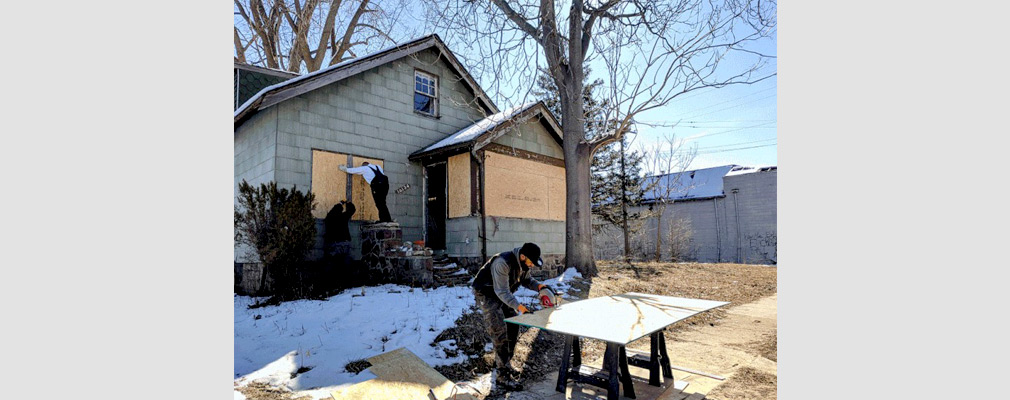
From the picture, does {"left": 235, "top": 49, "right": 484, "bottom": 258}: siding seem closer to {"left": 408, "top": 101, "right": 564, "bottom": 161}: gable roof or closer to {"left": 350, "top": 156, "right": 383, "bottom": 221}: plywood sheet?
{"left": 350, "top": 156, "right": 383, "bottom": 221}: plywood sheet

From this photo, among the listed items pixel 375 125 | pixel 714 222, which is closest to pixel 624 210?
pixel 714 222

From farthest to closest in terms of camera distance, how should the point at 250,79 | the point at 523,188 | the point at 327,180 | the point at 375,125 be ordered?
the point at 250,79, the point at 523,188, the point at 375,125, the point at 327,180

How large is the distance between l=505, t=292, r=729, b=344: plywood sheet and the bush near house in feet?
17.7

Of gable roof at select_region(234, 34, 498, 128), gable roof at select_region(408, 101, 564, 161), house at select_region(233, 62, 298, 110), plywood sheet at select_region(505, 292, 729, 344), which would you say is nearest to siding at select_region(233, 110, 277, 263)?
gable roof at select_region(234, 34, 498, 128)

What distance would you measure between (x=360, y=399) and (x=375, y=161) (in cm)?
751

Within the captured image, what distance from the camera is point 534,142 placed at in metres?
12.3

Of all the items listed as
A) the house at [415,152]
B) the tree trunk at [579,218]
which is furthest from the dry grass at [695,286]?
the house at [415,152]

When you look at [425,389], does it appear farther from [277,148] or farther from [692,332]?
[277,148]

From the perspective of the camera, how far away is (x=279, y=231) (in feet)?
26.9

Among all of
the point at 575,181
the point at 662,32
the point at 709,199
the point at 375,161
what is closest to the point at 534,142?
the point at 575,181

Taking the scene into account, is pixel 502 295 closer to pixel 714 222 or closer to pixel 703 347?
pixel 703 347

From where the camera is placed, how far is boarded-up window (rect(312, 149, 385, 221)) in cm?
996

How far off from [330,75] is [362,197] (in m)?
2.68

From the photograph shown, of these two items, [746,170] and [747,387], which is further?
[746,170]
